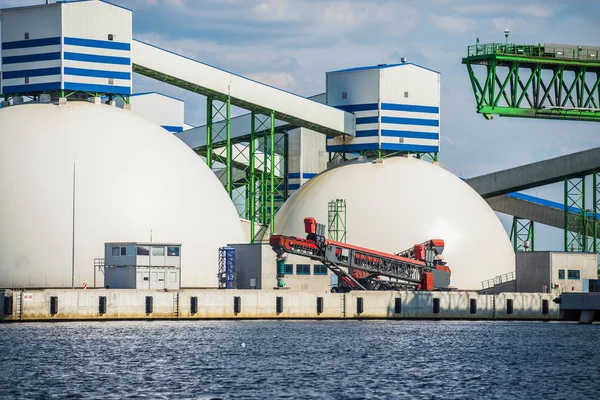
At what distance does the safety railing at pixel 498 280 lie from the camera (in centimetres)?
11744

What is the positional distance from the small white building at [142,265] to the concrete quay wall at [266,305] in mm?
1803

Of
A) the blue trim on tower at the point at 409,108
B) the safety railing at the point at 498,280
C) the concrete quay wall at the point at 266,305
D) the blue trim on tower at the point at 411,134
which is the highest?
the blue trim on tower at the point at 409,108

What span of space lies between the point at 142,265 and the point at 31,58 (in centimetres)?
1844

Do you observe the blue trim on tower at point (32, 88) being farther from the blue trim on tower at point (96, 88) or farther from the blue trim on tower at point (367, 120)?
the blue trim on tower at point (367, 120)

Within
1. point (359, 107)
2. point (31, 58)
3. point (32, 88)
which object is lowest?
point (32, 88)

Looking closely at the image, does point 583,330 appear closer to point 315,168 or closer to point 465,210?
point 465,210

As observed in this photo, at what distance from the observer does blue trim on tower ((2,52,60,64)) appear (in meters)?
104

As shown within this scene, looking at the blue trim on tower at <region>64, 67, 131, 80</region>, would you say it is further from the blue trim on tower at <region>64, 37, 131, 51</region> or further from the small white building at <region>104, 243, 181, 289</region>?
the small white building at <region>104, 243, 181, 289</region>

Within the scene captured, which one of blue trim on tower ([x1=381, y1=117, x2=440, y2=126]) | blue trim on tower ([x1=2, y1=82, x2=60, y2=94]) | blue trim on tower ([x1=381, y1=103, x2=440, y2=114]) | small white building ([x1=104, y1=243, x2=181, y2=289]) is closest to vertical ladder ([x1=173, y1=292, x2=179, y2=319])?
small white building ([x1=104, y1=243, x2=181, y2=289])

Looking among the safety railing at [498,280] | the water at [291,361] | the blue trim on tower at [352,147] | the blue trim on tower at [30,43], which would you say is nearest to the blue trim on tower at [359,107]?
the blue trim on tower at [352,147]

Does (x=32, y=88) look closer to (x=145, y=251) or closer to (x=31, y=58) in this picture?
(x=31, y=58)

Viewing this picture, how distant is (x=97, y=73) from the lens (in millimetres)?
105188

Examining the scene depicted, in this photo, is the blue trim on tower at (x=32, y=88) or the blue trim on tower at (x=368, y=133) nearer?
the blue trim on tower at (x=32, y=88)

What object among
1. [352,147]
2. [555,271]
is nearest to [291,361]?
[555,271]
